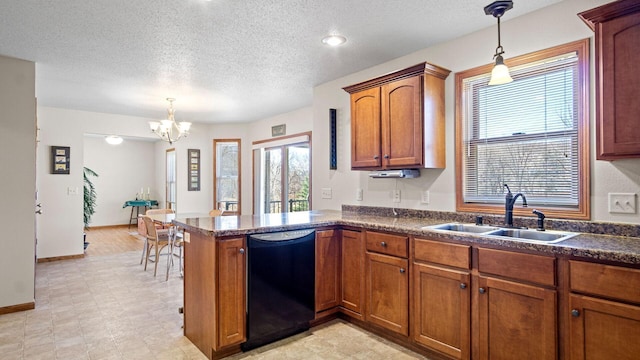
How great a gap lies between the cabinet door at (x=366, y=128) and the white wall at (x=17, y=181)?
3.25 metres

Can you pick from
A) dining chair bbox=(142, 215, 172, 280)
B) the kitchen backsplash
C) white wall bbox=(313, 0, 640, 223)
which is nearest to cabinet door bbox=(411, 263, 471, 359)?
the kitchen backsplash

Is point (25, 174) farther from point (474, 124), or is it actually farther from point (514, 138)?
point (514, 138)

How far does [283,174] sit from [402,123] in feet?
12.4

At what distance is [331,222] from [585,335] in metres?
1.81

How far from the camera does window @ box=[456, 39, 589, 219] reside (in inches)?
89.6

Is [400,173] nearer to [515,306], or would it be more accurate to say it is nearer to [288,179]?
[515,306]

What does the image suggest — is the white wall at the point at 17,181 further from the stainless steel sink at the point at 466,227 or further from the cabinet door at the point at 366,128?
the stainless steel sink at the point at 466,227

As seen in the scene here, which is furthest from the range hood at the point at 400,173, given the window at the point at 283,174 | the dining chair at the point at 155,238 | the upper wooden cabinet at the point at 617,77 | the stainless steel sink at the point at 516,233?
the dining chair at the point at 155,238

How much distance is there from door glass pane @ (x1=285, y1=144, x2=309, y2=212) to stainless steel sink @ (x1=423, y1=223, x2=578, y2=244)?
3653 mm

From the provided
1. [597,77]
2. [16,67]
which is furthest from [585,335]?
[16,67]

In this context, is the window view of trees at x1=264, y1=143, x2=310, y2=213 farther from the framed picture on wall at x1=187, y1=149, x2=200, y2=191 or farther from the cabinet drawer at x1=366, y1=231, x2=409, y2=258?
the cabinet drawer at x1=366, y1=231, x2=409, y2=258

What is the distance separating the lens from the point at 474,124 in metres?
2.83

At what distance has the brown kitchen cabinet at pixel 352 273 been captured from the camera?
2.91 metres

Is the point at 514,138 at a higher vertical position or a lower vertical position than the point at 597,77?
lower
